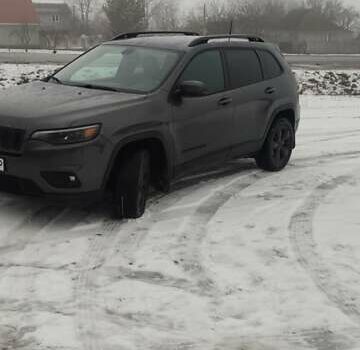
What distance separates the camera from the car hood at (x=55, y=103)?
15.9 ft

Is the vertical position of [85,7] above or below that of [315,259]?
above

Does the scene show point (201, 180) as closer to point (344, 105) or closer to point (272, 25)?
point (344, 105)

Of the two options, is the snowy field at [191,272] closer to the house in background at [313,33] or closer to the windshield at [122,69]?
the windshield at [122,69]

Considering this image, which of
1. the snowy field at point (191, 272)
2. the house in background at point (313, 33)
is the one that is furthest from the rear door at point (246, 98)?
the house in background at point (313, 33)

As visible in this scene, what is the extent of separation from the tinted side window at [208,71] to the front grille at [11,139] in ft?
5.87

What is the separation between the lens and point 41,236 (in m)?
4.95

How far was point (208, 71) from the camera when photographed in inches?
244

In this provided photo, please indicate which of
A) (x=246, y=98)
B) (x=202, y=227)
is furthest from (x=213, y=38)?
(x=202, y=227)

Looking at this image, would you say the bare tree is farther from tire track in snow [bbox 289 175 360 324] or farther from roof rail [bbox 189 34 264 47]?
tire track in snow [bbox 289 175 360 324]

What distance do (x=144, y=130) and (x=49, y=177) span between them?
3.19 feet

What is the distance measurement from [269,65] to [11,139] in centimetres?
368

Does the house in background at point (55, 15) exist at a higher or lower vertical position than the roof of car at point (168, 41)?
higher

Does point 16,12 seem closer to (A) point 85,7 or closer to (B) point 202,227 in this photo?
(A) point 85,7

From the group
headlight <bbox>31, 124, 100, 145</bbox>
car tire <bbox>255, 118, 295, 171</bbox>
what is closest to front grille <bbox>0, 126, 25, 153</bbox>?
headlight <bbox>31, 124, 100, 145</bbox>
